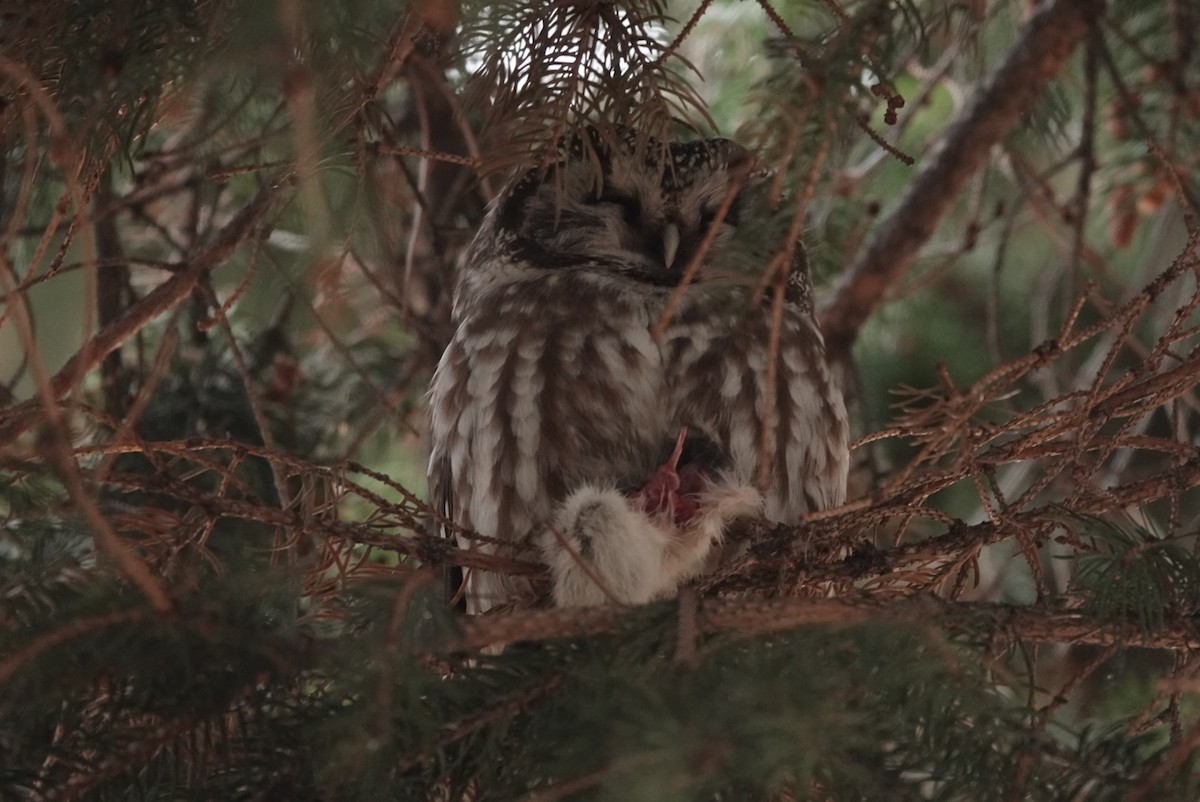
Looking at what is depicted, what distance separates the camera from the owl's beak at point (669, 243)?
277 centimetres

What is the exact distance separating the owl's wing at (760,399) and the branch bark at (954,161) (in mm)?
758

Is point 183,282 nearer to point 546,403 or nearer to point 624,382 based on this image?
point 546,403

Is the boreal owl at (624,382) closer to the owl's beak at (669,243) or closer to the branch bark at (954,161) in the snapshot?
the owl's beak at (669,243)

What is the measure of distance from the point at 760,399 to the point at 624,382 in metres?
0.26

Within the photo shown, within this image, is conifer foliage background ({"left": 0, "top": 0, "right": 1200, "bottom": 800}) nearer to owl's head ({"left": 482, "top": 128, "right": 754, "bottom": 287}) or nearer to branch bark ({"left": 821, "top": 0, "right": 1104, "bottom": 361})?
branch bark ({"left": 821, "top": 0, "right": 1104, "bottom": 361})

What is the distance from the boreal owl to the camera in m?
2.56

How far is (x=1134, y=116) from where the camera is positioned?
2.87m

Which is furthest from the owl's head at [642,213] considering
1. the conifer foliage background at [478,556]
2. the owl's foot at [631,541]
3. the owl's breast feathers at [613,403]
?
the owl's foot at [631,541]

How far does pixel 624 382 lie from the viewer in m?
2.59

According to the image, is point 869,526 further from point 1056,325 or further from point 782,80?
point 1056,325

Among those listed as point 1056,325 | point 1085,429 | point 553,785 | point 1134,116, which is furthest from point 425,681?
point 1056,325

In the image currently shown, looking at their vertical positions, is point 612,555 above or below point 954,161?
below

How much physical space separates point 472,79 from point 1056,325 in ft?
7.84

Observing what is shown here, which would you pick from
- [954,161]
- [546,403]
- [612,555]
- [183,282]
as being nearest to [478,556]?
[612,555]
